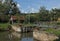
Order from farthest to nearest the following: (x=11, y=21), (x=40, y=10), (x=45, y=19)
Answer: (x=40, y=10) < (x=45, y=19) < (x=11, y=21)

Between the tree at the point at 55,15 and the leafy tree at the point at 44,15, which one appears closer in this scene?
→ the leafy tree at the point at 44,15

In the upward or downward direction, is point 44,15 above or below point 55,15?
above

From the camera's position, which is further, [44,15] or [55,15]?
[55,15]

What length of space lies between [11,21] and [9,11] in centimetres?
1790

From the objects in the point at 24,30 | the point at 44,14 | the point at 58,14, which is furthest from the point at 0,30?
the point at 58,14

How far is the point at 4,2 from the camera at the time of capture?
Answer: 4218 inches

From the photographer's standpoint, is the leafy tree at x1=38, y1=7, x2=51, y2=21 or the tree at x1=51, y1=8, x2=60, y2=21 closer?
the leafy tree at x1=38, y1=7, x2=51, y2=21

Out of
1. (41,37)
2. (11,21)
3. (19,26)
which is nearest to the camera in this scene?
(41,37)

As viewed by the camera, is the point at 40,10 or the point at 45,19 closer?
the point at 45,19

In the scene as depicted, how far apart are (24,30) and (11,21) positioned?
25.4 metres

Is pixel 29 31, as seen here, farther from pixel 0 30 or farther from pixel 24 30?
pixel 0 30

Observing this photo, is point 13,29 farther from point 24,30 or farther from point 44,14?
point 44,14

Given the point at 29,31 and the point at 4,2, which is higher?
the point at 4,2

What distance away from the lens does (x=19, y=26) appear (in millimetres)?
66188
